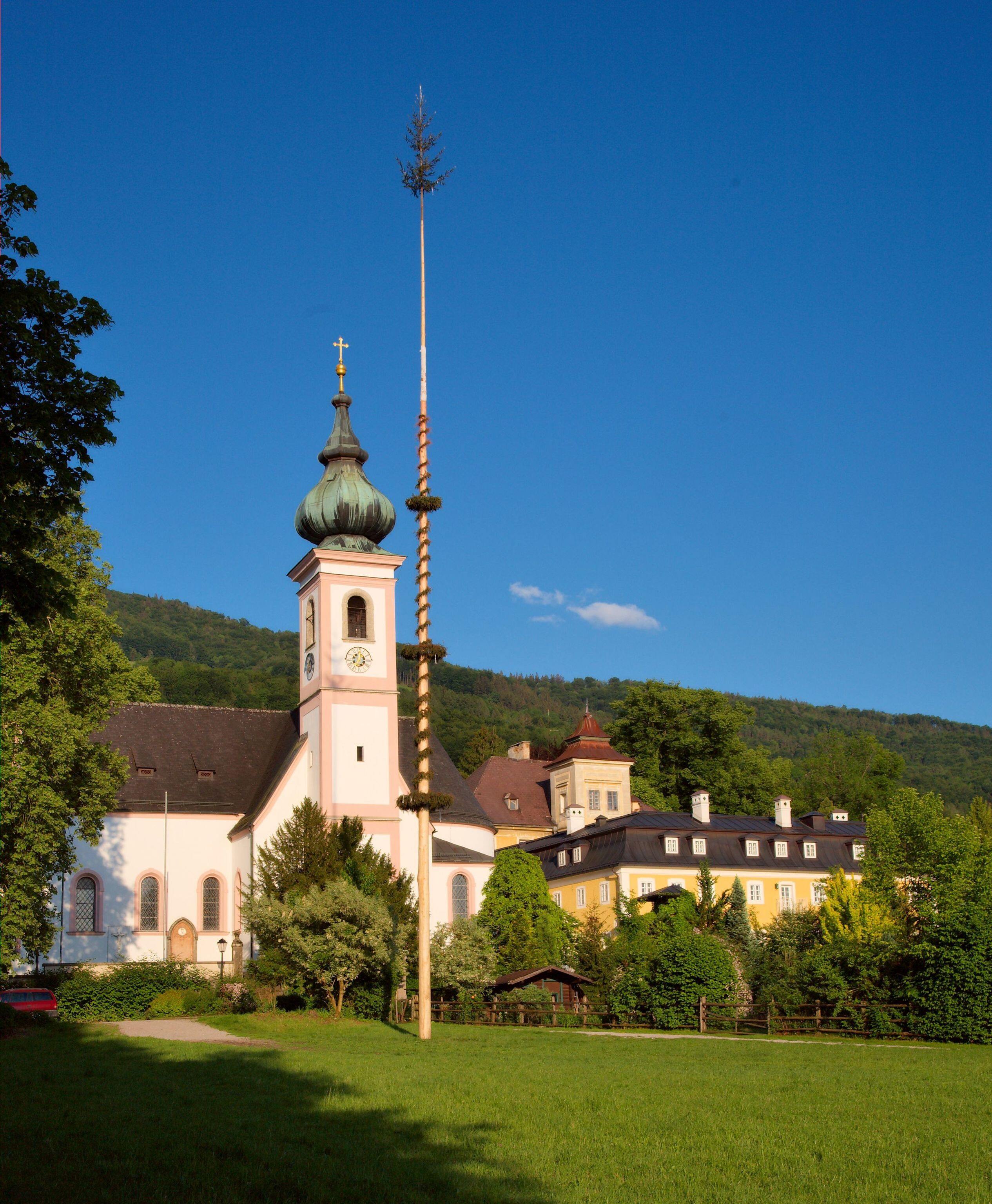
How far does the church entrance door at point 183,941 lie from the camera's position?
44156mm

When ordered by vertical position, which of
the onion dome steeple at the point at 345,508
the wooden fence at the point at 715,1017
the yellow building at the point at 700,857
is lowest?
the wooden fence at the point at 715,1017

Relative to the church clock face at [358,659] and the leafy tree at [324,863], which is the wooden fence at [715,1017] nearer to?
the leafy tree at [324,863]

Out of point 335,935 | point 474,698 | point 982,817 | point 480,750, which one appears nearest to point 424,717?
point 335,935

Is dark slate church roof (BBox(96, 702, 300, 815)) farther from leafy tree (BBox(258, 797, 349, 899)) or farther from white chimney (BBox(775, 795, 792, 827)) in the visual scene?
white chimney (BBox(775, 795, 792, 827))

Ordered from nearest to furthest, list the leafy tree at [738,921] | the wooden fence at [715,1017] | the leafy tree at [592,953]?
the wooden fence at [715,1017]
the leafy tree at [592,953]
the leafy tree at [738,921]

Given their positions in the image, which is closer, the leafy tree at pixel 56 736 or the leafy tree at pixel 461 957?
the leafy tree at pixel 56 736

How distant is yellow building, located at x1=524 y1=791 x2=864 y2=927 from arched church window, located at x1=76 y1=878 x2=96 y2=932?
21813 millimetres

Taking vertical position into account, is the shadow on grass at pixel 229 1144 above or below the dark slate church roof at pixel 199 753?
below

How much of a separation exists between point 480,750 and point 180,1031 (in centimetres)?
7033

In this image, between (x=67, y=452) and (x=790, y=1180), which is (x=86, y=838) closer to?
(x=67, y=452)

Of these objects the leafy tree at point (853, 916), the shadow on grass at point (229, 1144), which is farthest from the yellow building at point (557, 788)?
the shadow on grass at point (229, 1144)

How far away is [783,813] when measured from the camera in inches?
2470

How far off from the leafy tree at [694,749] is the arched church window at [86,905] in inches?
1516

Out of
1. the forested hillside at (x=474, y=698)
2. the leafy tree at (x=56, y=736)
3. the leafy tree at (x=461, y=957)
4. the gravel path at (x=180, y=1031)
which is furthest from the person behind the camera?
the forested hillside at (x=474, y=698)
